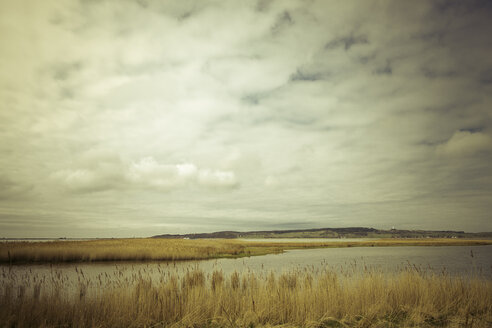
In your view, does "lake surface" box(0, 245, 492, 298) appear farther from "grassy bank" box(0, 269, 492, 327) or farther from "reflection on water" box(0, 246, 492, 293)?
"grassy bank" box(0, 269, 492, 327)

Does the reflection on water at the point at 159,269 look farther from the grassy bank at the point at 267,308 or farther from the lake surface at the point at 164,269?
the grassy bank at the point at 267,308

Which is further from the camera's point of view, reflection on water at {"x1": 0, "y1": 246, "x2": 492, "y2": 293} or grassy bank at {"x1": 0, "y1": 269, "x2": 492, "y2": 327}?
reflection on water at {"x1": 0, "y1": 246, "x2": 492, "y2": 293}

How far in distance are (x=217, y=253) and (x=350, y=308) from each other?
112 ft

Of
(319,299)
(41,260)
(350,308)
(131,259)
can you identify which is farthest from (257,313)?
(41,260)

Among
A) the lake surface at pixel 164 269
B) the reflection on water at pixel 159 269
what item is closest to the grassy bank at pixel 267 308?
the reflection on water at pixel 159 269

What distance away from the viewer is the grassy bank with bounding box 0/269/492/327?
8.32 metres

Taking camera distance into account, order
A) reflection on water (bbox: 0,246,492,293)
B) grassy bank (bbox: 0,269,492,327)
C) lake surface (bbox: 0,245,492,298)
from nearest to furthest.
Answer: grassy bank (bbox: 0,269,492,327) → reflection on water (bbox: 0,246,492,293) → lake surface (bbox: 0,245,492,298)

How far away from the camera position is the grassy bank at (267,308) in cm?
832

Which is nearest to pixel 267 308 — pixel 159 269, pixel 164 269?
pixel 159 269

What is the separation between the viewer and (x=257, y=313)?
8773 mm

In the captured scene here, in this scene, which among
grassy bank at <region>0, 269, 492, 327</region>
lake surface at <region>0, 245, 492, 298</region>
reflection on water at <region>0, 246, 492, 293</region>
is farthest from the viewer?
lake surface at <region>0, 245, 492, 298</region>

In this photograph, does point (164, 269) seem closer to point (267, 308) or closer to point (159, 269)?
point (159, 269)

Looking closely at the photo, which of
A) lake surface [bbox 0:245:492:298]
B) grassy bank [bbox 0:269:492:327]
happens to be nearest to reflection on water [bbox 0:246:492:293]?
lake surface [bbox 0:245:492:298]

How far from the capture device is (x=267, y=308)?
893 centimetres
